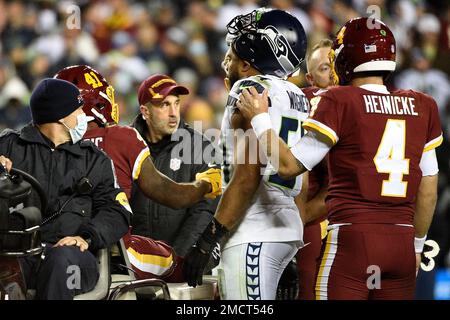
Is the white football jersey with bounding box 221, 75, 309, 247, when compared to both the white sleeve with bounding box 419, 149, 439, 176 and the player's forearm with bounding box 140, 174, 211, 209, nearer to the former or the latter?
the white sleeve with bounding box 419, 149, 439, 176

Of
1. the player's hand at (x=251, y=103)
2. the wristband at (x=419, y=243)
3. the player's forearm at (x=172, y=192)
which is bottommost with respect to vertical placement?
the wristband at (x=419, y=243)

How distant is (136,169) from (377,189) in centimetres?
151

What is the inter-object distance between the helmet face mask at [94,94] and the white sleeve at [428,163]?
186cm

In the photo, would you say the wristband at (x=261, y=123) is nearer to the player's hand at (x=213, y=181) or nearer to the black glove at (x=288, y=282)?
the black glove at (x=288, y=282)

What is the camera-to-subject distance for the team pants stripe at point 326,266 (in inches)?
159

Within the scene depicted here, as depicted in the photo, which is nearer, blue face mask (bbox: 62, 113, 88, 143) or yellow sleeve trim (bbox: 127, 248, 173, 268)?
blue face mask (bbox: 62, 113, 88, 143)

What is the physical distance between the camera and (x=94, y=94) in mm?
5293

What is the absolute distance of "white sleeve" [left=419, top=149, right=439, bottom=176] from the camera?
417cm

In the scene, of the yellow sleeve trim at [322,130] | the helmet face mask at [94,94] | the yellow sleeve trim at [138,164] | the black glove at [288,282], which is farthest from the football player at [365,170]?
the helmet face mask at [94,94]

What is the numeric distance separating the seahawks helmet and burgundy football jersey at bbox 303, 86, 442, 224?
1.60 feet

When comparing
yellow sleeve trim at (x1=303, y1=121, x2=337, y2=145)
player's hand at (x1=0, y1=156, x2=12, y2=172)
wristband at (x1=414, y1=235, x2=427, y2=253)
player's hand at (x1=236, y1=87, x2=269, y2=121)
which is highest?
player's hand at (x1=236, y1=87, x2=269, y2=121)

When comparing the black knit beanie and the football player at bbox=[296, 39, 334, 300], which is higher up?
the black knit beanie

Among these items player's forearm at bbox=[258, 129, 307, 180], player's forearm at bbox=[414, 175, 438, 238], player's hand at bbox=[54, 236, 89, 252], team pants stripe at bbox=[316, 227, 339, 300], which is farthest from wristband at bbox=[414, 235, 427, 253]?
player's hand at bbox=[54, 236, 89, 252]

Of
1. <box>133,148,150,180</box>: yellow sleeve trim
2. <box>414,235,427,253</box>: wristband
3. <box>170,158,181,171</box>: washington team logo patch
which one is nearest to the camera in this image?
<box>414,235,427,253</box>: wristband
